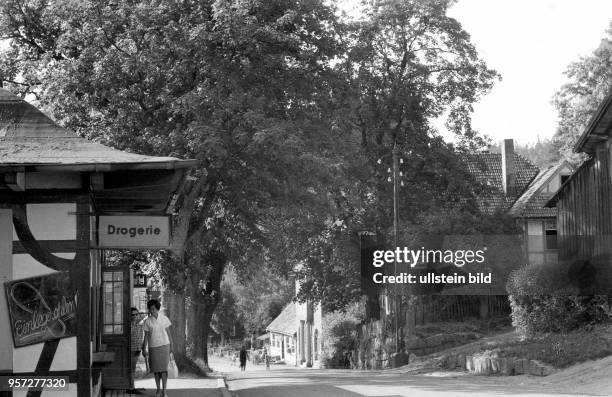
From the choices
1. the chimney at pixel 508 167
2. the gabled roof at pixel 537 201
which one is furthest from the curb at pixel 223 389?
the chimney at pixel 508 167

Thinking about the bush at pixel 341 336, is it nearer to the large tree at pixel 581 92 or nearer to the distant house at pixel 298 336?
the distant house at pixel 298 336

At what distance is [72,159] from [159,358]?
21.6ft

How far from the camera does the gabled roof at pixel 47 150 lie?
11258 millimetres

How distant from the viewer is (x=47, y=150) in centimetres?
1205

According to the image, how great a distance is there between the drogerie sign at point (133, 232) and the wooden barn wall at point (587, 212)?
20832 millimetres

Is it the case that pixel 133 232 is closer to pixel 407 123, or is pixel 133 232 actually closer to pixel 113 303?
pixel 113 303

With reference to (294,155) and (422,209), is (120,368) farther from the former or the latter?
(422,209)

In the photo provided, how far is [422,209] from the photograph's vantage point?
45.8 meters

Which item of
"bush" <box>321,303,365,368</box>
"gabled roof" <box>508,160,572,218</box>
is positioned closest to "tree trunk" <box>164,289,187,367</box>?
"bush" <box>321,303,365,368</box>

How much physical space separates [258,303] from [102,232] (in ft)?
302

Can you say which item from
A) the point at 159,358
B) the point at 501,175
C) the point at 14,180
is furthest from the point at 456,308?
the point at 14,180

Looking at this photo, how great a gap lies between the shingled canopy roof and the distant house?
49012 mm

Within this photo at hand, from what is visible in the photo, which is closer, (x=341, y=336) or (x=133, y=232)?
(x=133, y=232)

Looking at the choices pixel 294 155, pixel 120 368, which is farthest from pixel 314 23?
pixel 120 368
